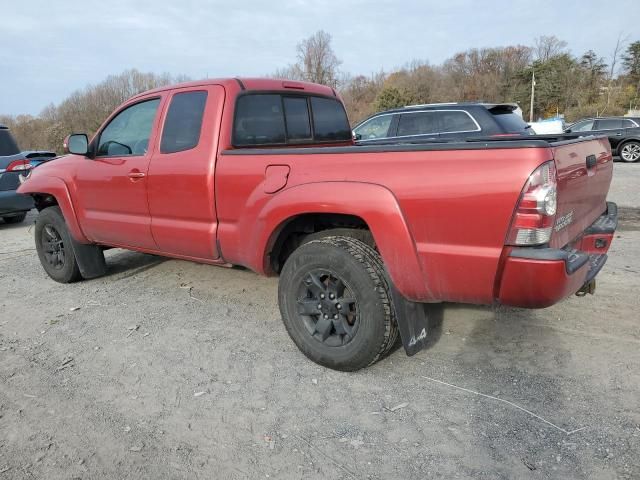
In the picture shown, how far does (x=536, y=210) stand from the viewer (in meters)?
2.33

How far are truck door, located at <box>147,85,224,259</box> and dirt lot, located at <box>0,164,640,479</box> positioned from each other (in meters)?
0.73

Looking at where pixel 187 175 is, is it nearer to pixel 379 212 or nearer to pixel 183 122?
pixel 183 122

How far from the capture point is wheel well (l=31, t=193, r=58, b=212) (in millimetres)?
5347

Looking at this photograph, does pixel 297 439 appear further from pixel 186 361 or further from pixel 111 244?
pixel 111 244

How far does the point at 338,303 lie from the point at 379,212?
69 cm

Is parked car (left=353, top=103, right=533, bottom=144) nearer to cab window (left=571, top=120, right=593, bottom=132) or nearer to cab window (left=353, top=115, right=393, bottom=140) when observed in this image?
cab window (left=353, top=115, right=393, bottom=140)

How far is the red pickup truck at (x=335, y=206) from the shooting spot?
2.42m

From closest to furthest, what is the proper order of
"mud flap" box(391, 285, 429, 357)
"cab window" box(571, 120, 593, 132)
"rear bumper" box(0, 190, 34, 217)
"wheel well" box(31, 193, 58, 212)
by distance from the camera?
1. "mud flap" box(391, 285, 429, 357)
2. "wheel well" box(31, 193, 58, 212)
3. "rear bumper" box(0, 190, 34, 217)
4. "cab window" box(571, 120, 593, 132)

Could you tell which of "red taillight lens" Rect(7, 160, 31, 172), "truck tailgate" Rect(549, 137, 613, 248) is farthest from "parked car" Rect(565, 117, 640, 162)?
"red taillight lens" Rect(7, 160, 31, 172)

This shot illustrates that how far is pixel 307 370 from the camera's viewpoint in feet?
10.6

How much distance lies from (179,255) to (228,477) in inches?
87.4

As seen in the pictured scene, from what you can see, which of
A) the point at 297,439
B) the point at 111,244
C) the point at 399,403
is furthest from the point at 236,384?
the point at 111,244

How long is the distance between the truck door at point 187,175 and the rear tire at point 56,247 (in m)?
1.58

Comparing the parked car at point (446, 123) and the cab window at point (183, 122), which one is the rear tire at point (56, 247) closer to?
the cab window at point (183, 122)
